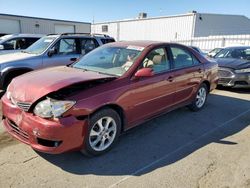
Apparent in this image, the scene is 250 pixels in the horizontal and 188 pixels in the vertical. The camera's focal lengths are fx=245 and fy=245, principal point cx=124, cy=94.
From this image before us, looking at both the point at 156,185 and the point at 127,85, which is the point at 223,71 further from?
the point at 156,185

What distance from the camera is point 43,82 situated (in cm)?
335

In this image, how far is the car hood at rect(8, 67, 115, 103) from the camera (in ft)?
10.3

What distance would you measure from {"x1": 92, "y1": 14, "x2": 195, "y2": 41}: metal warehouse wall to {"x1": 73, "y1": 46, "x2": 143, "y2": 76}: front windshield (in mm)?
19977

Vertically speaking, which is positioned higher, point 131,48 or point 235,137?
point 131,48

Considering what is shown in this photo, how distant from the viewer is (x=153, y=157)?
354 cm

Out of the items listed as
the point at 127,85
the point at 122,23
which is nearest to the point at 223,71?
the point at 127,85

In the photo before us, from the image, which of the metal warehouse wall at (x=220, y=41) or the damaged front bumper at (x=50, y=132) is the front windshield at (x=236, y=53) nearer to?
the metal warehouse wall at (x=220, y=41)

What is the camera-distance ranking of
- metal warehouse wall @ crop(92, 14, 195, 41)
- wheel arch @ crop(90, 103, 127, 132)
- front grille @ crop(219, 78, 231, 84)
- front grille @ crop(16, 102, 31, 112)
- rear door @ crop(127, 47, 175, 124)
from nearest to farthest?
front grille @ crop(16, 102, 31, 112)
wheel arch @ crop(90, 103, 127, 132)
rear door @ crop(127, 47, 175, 124)
front grille @ crop(219, 78, 231, 84)
metal warehouse wall @ crop(92, 14, 195, 41)

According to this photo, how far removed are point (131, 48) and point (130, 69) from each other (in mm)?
688

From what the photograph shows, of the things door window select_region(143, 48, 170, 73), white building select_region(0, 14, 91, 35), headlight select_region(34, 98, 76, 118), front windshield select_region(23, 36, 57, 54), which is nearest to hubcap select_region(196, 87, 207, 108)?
door window select_region(143, 48, 170, 73)

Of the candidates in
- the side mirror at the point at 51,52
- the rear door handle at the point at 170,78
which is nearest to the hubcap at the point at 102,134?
the rear door handle at the point at 170,78

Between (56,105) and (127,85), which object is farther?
(127,85)

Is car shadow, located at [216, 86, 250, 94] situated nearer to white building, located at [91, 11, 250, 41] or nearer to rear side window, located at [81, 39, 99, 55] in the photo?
rear side window, located at [81, 39, 99, 55]

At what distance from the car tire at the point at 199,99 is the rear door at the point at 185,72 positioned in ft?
0.84
